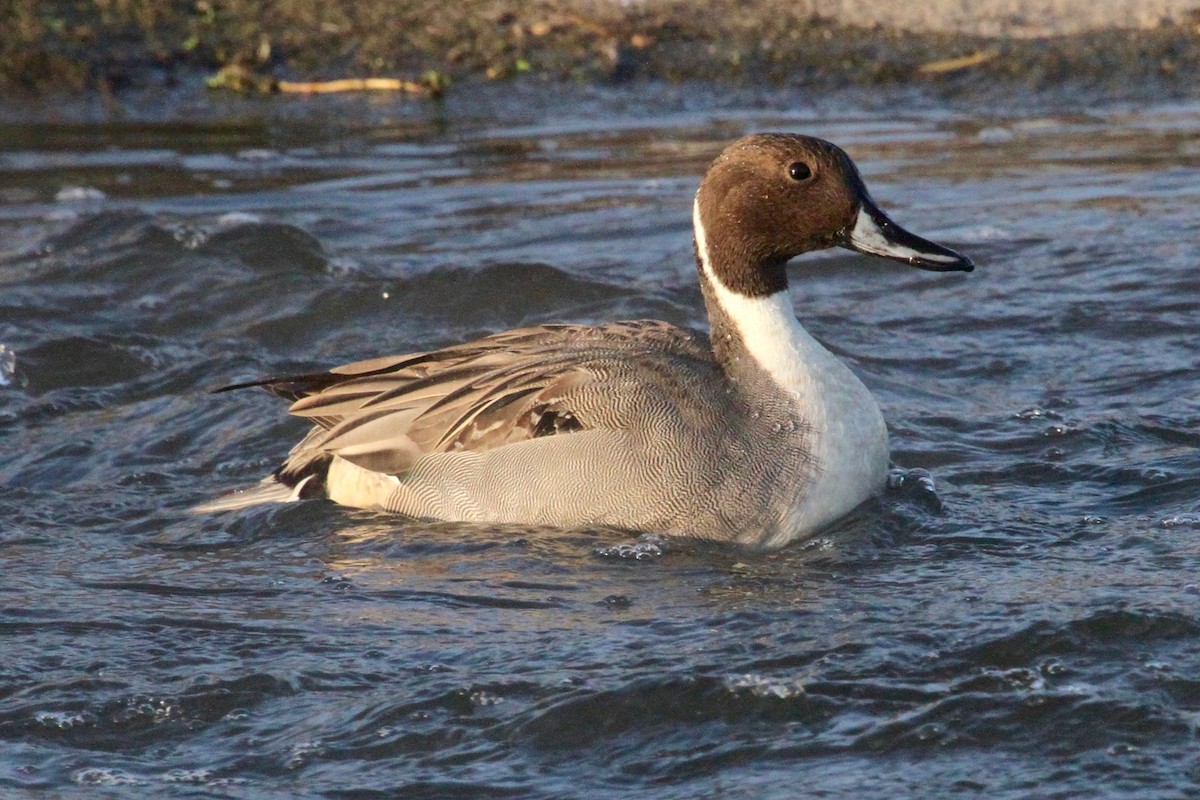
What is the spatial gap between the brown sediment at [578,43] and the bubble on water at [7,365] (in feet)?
13.6

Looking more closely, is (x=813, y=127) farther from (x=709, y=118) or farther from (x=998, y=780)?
(x=998, y=780)

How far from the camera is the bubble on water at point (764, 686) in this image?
3.93 meters

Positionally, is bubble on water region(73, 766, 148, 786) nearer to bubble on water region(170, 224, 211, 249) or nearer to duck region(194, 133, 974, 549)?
duck region(194, 133, 974, 549)

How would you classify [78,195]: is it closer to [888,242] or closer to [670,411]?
[670,411]

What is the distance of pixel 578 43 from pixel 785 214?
590cm

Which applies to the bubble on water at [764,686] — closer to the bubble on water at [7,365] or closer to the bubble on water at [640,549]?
the bubble on water at [640,549]

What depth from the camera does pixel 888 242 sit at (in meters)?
5.26

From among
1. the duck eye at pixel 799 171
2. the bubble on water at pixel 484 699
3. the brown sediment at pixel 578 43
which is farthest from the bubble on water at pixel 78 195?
the bubble on water at pixel 484 699

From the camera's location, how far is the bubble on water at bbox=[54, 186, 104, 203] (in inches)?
351

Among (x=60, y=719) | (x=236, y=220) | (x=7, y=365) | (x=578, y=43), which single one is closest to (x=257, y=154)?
(x=236, y=220)

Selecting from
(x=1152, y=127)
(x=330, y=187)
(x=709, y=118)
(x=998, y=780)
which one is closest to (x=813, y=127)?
(x=709, y=118)

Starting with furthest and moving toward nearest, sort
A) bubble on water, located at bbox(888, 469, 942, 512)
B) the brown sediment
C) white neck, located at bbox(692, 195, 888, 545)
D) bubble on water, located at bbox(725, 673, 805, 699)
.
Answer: the brown sediment → bubble on water, located at bbox(888, 469, 942, 512) → white neck, located at bbox(692, 195, 888, 545) → bubble on water, located at bbox(725, 673, 805, 699)

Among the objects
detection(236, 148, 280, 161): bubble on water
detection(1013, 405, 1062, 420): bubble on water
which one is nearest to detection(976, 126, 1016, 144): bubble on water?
detection(236, 148, 280, 161): bubble on water

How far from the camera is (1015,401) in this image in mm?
6160
